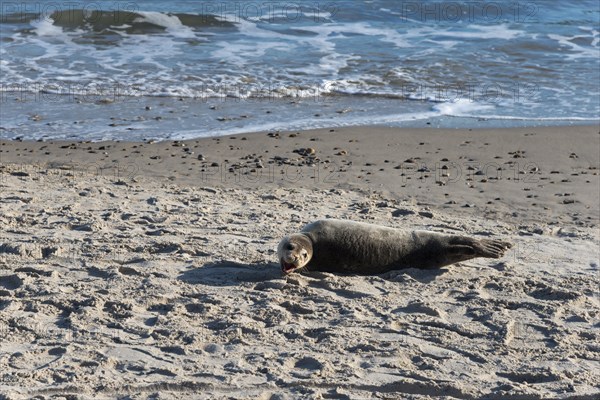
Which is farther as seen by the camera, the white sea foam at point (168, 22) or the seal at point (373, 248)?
the white sea foam at point (168, 22)

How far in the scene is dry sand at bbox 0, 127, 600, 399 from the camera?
162 inches

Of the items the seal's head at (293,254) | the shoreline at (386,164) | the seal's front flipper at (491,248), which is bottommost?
the shoreline at (386,164)

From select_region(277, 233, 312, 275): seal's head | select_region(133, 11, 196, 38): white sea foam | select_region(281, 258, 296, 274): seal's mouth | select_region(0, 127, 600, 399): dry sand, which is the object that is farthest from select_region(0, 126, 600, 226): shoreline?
select_region(133, 11, 196, 38): white sea foam

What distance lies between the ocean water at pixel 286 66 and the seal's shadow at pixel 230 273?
4.14m

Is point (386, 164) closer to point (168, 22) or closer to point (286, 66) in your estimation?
point (286, 66)

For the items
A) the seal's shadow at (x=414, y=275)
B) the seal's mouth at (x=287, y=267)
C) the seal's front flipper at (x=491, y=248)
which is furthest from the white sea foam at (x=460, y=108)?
the seal's mouth at (x=287, y=267)

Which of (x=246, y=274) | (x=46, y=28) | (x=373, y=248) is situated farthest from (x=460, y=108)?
(x=46, y=28)

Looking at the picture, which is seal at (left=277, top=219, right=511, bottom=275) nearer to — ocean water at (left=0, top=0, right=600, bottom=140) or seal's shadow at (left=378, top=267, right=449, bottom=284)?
seal's shadow at (left=378, top=267, right=449, bottom=284)

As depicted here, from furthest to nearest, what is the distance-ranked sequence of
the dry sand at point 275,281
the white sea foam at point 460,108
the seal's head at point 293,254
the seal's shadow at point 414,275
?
the white sea foam at point 460,108 < the seal's shadow at point 414,275 < the seal's head at point 293,254 < the dry sand at point 275,281

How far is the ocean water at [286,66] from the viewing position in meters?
10.4

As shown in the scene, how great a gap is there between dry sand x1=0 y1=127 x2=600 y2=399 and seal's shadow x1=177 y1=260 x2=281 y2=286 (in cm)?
2

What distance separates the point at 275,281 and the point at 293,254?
0.19 meters

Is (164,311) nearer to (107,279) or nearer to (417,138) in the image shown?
(107,279)

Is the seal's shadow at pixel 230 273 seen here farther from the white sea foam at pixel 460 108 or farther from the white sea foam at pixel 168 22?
the white sea foam at pixel 168 22
